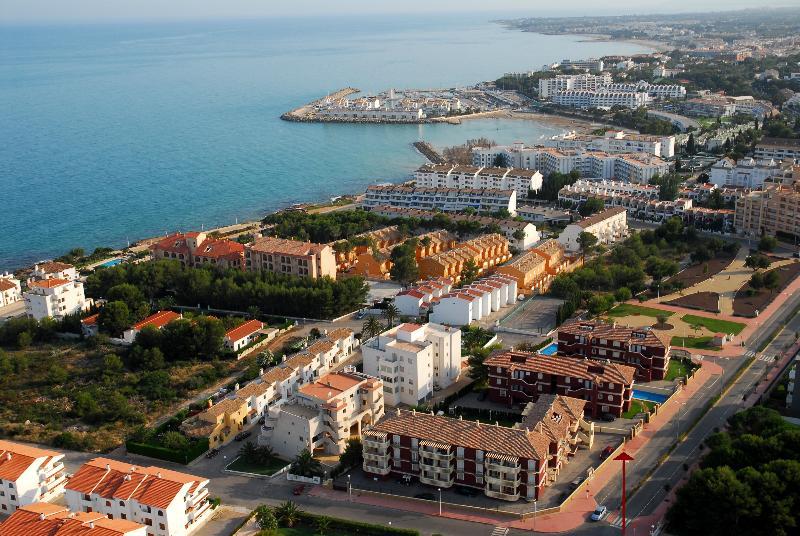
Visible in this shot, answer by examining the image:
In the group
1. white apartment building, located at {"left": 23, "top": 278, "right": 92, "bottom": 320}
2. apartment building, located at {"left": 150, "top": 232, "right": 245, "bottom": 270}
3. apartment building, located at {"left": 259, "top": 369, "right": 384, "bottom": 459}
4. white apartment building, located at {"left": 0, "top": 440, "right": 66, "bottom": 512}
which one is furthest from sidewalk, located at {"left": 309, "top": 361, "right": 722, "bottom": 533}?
apartment building, located at {"left": 150, "top": 232, "right": 245, "bottom": 270}

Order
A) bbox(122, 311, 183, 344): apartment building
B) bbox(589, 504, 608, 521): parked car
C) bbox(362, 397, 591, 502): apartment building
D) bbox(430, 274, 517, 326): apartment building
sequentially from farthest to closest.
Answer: bbox(430, 274, 517, 326): apartment building
bbox(122, 311, 183, 344): apartment building
bbox(362, 397, 591, 502): apartment building
bbox(589, 504, 608, 521): parked car

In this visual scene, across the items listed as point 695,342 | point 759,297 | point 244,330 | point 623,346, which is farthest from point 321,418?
point 759,297

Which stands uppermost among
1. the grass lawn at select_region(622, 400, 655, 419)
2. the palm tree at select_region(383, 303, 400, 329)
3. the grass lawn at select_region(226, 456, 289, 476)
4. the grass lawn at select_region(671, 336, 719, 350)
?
the palm tree at select_region(383, 303, 400, 329)

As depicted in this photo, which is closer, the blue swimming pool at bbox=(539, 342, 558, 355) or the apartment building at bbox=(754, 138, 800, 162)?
the blue swimming pool at bbox=(539, 342, 558, 355)

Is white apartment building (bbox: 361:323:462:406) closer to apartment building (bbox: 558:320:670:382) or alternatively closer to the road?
apartment building (bbox: 558:320:670:382)

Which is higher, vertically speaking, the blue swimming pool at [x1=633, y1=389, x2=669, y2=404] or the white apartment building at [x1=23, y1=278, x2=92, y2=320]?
the white apartment building at [x1=23, y1=278, x2=92, y2=320]

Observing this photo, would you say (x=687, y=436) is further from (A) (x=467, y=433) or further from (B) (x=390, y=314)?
(B) (x=390, y=314)

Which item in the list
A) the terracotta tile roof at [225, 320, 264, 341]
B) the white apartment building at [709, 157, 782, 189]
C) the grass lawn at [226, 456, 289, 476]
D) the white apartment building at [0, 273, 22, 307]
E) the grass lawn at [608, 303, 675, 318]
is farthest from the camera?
the white apartment building at [709, 157, 782, 189]
